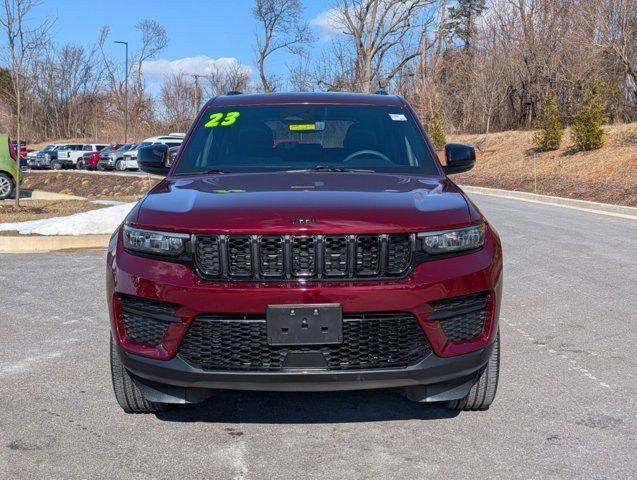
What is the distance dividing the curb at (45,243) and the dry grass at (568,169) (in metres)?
14.7

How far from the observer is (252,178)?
4336 mm

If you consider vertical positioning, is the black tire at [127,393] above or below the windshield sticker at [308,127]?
below

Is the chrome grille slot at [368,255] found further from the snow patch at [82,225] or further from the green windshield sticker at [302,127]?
the snow patch at [82,225]

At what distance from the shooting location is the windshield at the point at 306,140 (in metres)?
4.86

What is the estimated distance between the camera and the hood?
3525 millimetres

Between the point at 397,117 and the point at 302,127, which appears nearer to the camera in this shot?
the point at 302,127

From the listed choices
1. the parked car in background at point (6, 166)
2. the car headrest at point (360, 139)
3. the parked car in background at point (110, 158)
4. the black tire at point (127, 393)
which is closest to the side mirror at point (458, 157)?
the car headrest at point (360, 139)

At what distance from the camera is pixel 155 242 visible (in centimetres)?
364

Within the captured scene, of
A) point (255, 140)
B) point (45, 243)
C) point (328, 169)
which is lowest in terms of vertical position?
point (45, 243)

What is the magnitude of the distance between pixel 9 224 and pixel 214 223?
10.7 m

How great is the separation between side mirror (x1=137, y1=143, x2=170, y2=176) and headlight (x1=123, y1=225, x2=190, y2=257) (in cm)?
150

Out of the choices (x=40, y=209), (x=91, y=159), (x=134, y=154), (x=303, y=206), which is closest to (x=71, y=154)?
(x=91, y=159)

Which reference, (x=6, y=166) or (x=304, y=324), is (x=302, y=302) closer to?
(x=304, y=324)

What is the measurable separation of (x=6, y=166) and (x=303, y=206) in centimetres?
1861
